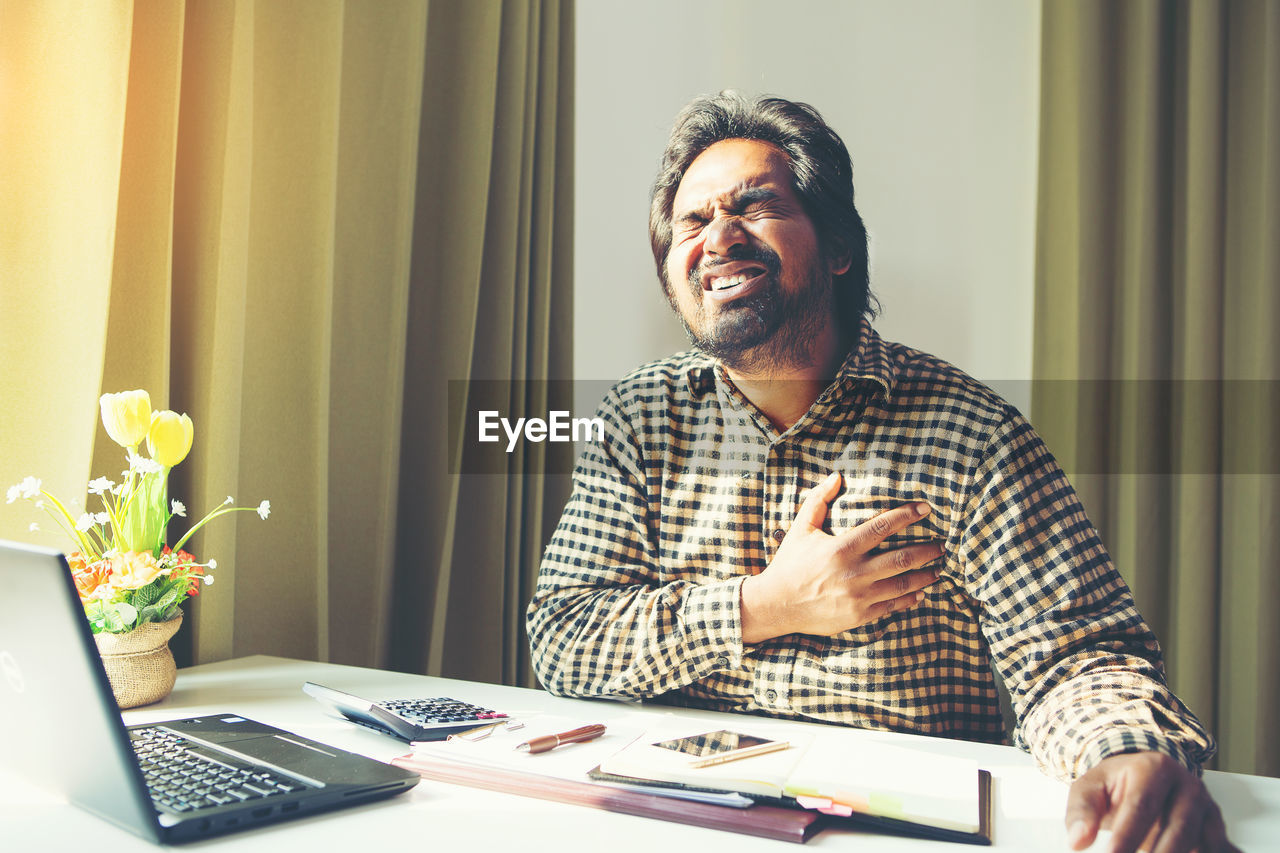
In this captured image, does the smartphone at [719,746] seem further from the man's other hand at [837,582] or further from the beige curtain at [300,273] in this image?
the beige curtain at [300,273]

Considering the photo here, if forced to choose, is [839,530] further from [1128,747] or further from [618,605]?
[1128,747]

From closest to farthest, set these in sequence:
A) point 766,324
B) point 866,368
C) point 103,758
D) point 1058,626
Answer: point 103,758
point 1058,626
point 866,368
point 766,324

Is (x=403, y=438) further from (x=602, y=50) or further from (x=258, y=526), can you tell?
(x=602, y=50)

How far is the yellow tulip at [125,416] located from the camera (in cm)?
107

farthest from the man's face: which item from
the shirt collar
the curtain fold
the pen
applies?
the pen

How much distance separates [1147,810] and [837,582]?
0.48 meters

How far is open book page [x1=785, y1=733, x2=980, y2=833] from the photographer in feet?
2.23

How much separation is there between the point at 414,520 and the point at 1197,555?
1.50 meters

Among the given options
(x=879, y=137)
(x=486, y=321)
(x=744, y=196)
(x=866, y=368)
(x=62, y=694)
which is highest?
(x=879, y=137)

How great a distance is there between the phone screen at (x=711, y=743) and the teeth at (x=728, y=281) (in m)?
0.79

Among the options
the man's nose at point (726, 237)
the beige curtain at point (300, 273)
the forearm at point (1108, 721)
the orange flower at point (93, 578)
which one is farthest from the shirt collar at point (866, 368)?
the orange flower at point (93, 578)

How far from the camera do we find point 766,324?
1431mm

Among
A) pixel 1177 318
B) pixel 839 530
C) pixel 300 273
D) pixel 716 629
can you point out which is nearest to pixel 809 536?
pixel 839 530

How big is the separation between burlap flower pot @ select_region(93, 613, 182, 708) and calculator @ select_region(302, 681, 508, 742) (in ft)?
0.71
